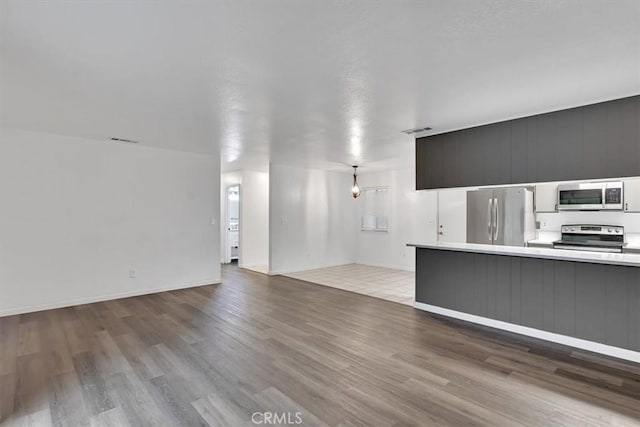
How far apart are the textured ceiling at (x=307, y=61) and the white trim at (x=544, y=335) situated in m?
2.37

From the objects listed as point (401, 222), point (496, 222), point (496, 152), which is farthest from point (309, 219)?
point (496, 152)

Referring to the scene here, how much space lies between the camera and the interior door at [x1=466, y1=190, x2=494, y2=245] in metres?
5.69

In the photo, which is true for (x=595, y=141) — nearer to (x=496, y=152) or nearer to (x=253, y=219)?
(x=496, y=152)

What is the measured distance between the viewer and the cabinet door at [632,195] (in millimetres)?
4289

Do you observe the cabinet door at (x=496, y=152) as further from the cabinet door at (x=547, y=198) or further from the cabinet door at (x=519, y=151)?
the cabinet door at (x=547, y=198)

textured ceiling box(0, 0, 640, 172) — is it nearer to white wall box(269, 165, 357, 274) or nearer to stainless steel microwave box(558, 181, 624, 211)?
stainless steel microwave box(558, 181, 624, 211)

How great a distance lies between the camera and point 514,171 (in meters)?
3.76

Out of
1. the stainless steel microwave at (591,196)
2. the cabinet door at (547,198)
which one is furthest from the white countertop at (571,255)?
the cabinet door at (547,198)

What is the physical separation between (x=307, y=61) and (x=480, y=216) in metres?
4.74

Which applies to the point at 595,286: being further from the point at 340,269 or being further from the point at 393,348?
the point at 340,269

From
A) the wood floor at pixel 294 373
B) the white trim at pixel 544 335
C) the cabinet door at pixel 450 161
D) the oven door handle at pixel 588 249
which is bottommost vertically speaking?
the wood floor at pixel 294 373

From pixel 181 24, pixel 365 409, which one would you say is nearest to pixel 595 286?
pixel 365 409

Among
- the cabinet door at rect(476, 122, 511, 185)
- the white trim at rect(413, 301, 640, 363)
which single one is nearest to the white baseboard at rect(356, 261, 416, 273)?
the white trim at rect(413, 301, 640, 363)

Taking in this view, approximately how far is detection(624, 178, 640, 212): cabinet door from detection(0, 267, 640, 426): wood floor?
2501mm
